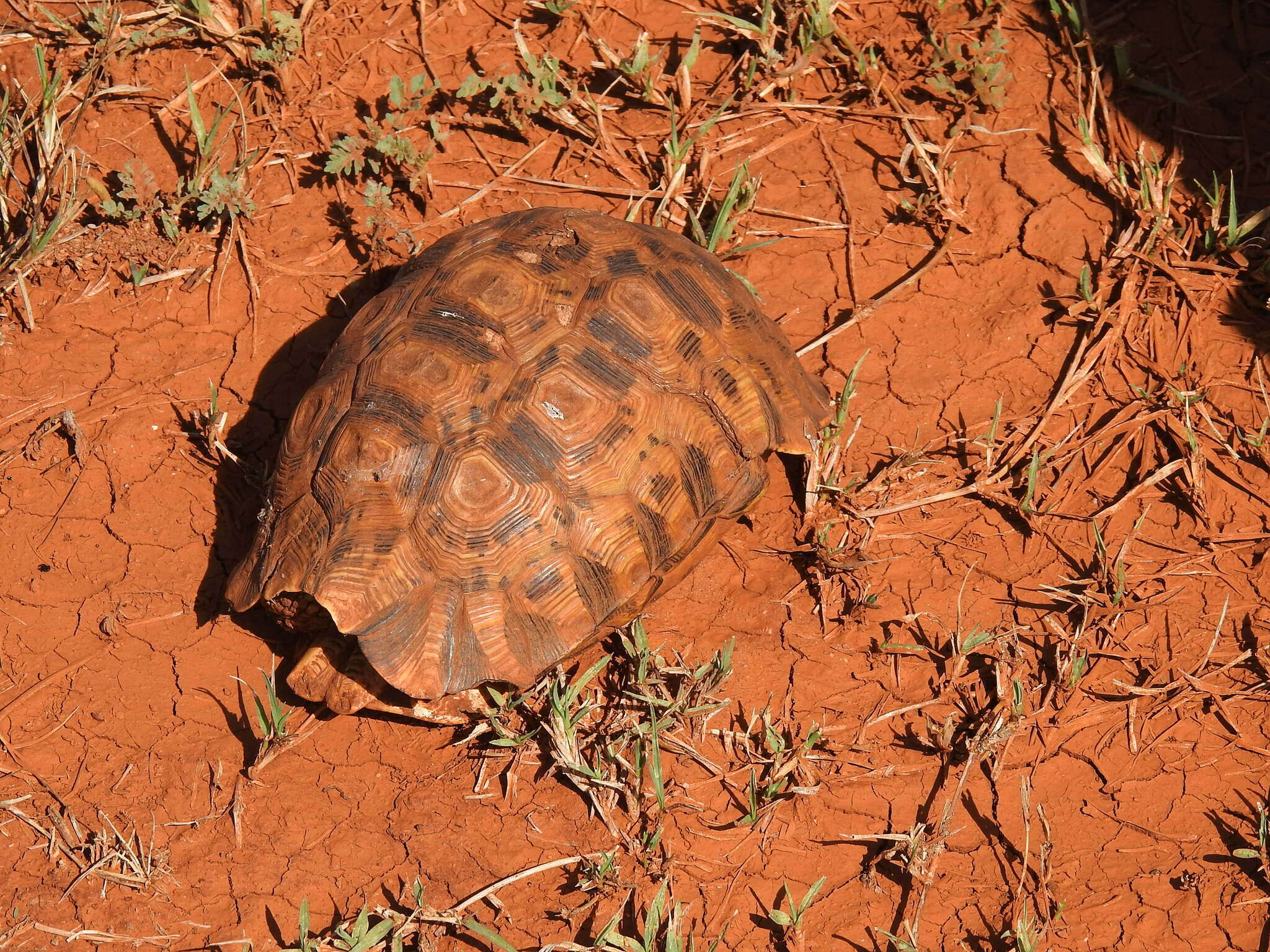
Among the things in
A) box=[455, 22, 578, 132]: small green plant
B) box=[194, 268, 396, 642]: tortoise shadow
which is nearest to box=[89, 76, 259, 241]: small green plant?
box=[194, 268, 396, 642]: tortoise shadow

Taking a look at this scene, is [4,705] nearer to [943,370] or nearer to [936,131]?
[943,370]

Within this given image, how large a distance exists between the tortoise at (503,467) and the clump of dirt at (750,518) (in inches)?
15.6

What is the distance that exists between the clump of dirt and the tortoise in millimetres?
397

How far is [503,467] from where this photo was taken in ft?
10.6

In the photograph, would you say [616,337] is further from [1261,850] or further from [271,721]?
[1261,850]

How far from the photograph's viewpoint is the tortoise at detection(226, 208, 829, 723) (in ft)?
10.5

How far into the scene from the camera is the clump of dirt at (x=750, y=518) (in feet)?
11.0

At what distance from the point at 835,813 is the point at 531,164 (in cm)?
311

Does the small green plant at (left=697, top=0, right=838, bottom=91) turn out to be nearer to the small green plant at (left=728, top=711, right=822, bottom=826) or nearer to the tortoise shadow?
the tortoise shadow

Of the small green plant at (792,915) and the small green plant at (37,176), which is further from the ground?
the small green plant at (37,176)

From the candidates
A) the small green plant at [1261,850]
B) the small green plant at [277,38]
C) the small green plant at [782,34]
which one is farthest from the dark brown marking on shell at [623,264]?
the small green plant at [1261,850]

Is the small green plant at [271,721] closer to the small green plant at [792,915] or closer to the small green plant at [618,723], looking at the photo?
the small green plant at [618,723]

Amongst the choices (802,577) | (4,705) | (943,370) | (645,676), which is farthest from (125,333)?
(943,370)

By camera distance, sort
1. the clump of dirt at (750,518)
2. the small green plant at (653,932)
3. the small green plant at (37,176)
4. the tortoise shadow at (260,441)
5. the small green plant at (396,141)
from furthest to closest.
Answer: the small green plant at (396,141) < the small green plant at (37,176) < the tortoise shadow at (260,441) < the clump of dirt at (750,518) < the small green plant at (653,932)
